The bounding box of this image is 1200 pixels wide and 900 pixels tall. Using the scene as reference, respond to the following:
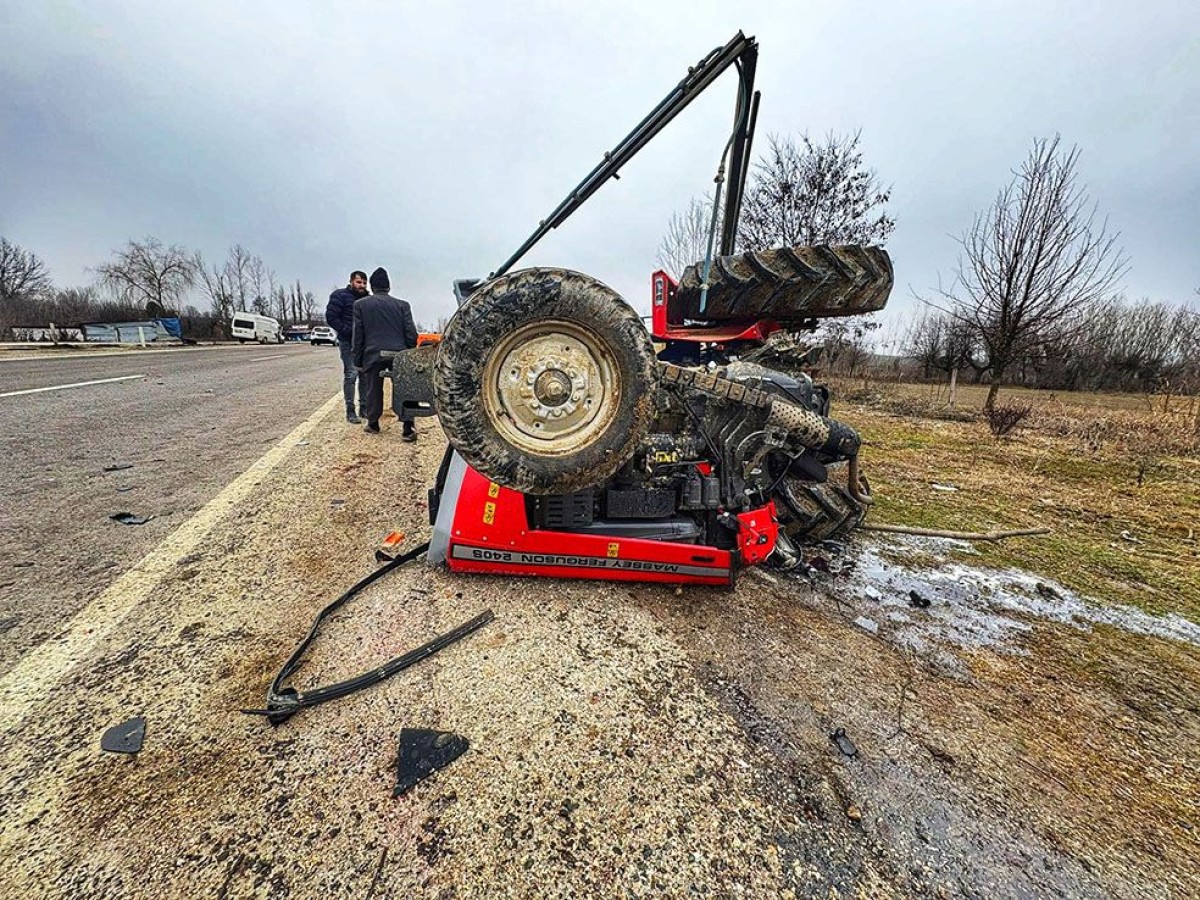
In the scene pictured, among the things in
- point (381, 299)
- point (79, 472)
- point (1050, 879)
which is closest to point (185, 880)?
point (1050, 879)

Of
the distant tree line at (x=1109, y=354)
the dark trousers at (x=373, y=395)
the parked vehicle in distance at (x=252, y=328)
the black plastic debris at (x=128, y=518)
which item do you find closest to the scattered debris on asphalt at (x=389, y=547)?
the black plastic debris at (x=128, y=518)

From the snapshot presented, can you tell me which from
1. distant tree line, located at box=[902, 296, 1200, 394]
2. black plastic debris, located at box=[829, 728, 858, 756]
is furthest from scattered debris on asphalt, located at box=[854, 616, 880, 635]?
distant tree line, located at box=[902, 296, 1200, 394]

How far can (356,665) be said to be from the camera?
1.70m

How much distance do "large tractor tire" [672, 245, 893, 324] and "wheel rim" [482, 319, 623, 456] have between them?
1768mm

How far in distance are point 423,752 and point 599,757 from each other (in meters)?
0.51

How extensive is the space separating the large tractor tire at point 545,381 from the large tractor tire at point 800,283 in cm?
168

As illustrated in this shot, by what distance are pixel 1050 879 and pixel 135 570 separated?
11.3 ft

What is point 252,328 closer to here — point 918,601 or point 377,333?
point 377,333

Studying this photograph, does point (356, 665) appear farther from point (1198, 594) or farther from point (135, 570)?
point (1198, 594)

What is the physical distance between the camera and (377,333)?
5.28 meters

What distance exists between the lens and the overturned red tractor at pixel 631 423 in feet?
6.31

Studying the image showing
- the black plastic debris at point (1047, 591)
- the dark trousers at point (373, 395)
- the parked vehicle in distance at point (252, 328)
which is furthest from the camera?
the parked vehicle in distance at point (252, 328)

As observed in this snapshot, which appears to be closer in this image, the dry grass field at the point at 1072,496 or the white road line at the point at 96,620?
the white road line at the point at 96,620

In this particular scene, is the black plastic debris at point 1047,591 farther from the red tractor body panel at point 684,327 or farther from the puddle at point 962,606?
the red tractor body panel at point 684,327
